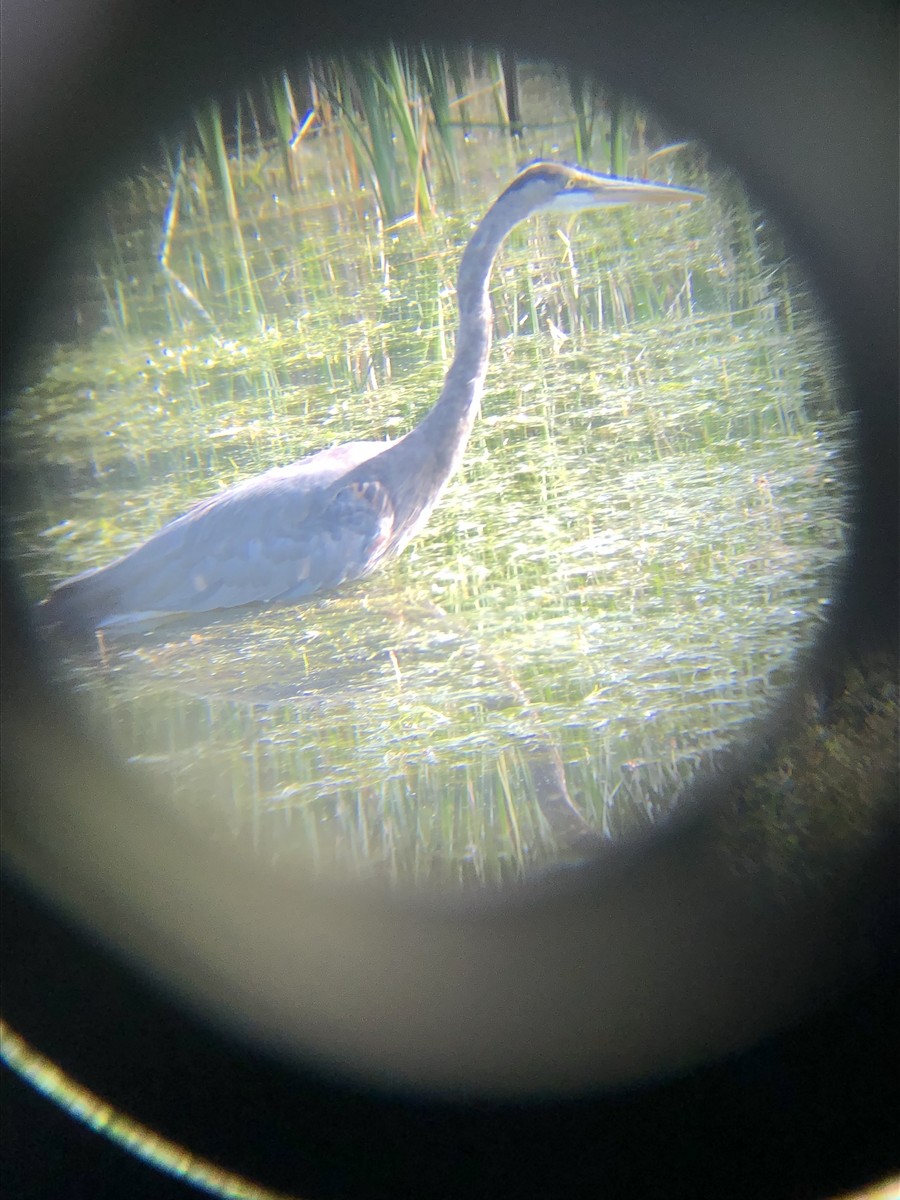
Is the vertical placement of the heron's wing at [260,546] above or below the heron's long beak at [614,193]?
below

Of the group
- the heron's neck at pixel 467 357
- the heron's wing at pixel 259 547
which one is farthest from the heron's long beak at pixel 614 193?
the heron's wing at pixel 259 547

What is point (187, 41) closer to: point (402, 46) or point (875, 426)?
point (402, 46)

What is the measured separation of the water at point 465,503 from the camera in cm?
173

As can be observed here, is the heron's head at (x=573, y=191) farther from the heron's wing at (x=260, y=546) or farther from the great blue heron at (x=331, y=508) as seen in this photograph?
the heron's wing at (x=260, y=546)

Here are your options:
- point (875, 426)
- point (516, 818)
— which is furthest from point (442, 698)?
point (875, 426)

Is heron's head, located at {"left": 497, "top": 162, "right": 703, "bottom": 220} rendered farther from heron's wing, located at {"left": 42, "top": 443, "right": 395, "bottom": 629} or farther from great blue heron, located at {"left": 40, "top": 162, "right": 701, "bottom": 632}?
heron's wing, located at {"left": 42, "top": 443, "right": 395, "bottom": 629}

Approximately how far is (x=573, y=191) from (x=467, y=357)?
0.41 metres

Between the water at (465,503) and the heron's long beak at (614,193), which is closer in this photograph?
the water at (465,503)

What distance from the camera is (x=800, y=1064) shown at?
5.32ft

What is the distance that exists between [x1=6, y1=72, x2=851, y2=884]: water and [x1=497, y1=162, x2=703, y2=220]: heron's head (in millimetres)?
128

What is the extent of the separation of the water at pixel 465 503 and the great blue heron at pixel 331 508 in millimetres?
91

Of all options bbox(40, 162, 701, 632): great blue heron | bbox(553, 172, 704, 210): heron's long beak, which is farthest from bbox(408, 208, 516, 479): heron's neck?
bbox(553, 172, 704, 210): heron's long beak

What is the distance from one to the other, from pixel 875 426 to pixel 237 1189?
5.75 feet

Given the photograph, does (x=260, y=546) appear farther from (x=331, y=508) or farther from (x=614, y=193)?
(x=614, y=193)
